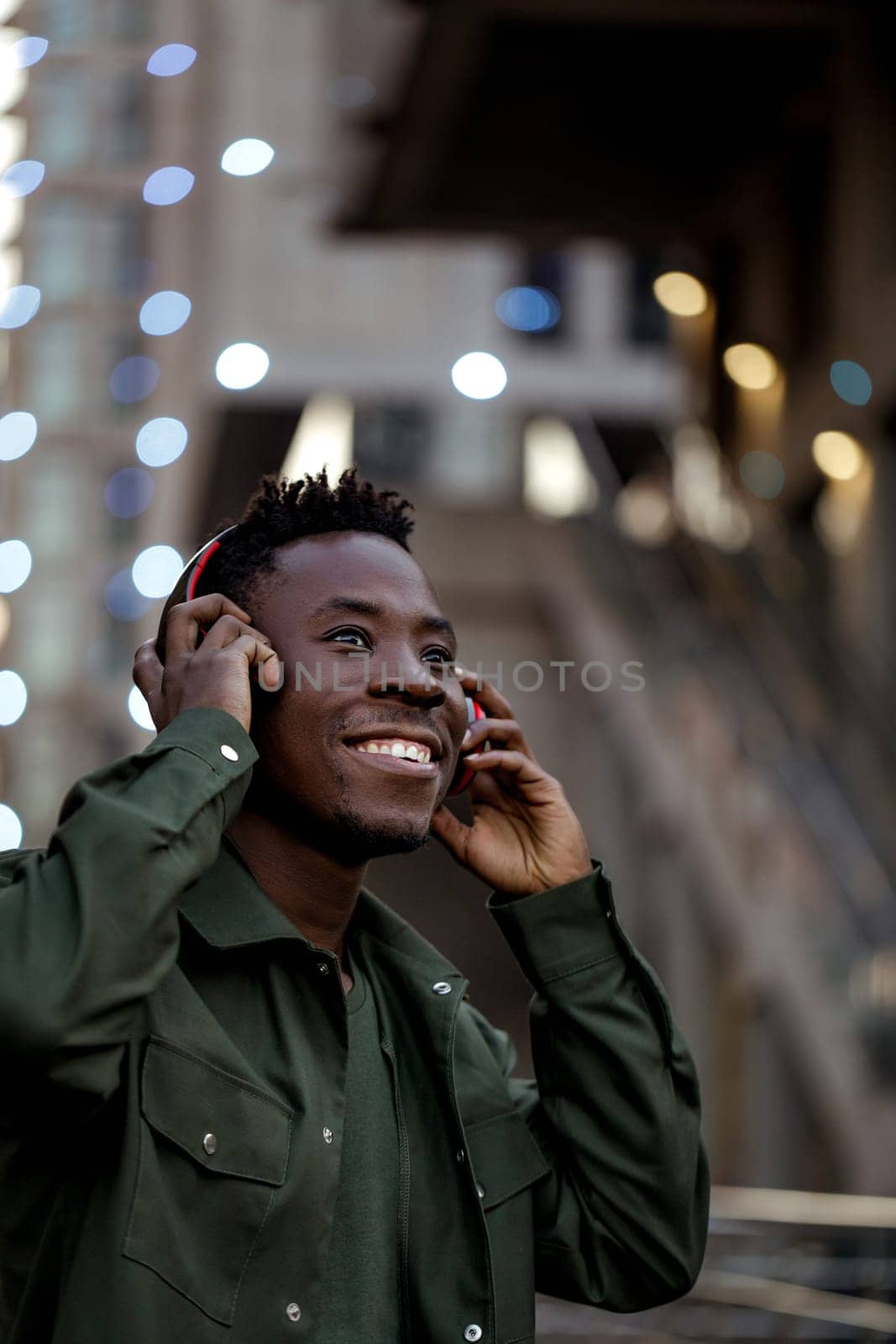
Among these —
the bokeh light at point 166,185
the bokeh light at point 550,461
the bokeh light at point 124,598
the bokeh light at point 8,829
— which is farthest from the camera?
the bokeh light at point 550,461

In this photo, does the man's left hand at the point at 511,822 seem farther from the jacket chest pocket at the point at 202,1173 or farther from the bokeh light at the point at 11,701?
the bokeh light at the point at 11,701

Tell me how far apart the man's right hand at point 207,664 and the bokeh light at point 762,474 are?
48.1ft

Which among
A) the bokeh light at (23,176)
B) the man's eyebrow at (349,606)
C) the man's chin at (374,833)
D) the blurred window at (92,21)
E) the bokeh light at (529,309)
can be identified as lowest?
the man's chin at (374,833)

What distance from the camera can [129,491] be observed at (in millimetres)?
26703

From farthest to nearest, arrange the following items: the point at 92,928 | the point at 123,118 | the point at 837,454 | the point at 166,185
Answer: the point at 837,454 < the point at 123,118 < the point at 166,185 < the point at 92,928

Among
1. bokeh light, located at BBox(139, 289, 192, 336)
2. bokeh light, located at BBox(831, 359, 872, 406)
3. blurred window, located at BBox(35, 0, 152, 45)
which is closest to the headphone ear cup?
blurred window, located at BBox(35, 0, 152, 45)

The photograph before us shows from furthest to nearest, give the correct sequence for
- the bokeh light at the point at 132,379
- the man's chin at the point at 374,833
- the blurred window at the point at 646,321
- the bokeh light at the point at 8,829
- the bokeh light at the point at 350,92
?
the blurred window at the point at 646,321 < the bokeh light at the point at 132,379 < the bokeh light at the point at 350,92 < the bokeh light at the point at 8,829 < the man's chin at the point at 374,833

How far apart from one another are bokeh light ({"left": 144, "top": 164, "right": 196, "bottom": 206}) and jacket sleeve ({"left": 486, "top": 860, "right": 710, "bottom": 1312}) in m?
9.35

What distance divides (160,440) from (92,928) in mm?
14092

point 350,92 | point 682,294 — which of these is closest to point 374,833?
point 350,92

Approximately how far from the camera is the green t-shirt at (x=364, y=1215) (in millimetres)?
2244

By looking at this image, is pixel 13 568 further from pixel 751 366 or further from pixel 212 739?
pixel 212 739

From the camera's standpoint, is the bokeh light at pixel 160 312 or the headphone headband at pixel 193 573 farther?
the bokeh light at pixel 160 312

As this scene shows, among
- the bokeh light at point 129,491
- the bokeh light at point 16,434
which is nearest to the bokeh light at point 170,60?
the bokeh light at point 16,434
